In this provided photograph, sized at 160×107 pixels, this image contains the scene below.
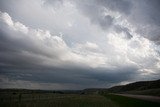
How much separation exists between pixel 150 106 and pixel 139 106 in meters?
1.88

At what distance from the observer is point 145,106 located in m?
42.1

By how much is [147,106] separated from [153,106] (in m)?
0.99

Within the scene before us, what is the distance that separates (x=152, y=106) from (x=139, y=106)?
216cm

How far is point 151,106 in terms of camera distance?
41469mm

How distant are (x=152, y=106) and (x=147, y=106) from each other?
87cm

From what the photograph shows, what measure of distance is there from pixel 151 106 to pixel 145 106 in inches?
40.3

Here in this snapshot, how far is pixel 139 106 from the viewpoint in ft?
140

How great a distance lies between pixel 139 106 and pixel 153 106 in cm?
229

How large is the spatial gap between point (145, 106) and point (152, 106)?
1147 millimetres

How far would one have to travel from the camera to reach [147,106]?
1656 inches

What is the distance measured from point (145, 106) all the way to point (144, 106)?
166 millimetres

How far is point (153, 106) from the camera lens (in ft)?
136

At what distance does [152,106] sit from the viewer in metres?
41.5

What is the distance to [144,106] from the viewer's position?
42219 mm
